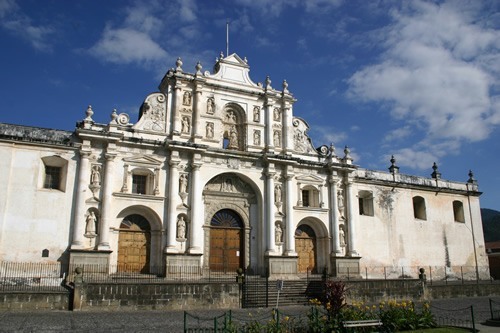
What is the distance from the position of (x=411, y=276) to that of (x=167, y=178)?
1765 cm

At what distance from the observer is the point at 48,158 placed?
74.2 ft

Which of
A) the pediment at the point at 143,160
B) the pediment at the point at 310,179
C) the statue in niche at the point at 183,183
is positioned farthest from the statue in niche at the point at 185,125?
the pediment at the point at 310,179

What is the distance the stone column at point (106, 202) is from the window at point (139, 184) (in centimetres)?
168

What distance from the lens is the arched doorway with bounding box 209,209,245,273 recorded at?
25.6 meters

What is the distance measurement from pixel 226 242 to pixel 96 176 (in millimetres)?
7970

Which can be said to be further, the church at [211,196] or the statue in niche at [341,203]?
the statue in niche at [341,203]

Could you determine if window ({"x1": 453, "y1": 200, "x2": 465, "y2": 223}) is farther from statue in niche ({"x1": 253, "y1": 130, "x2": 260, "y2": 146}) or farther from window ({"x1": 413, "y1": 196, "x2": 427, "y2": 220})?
statue in niche ({"x1": 253, "y1": 130, "x2": 260, "y2": 146})

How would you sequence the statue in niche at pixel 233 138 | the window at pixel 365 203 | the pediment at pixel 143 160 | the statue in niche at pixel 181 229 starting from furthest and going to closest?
the window at pixel 365 203, the statue in niche at pixel 233 138, the statue in niche at pixel 181 229, the pediment at pixel 143 160

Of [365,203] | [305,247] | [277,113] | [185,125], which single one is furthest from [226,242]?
[365,203]

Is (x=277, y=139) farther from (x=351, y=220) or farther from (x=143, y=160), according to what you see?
(x=143, y=160)

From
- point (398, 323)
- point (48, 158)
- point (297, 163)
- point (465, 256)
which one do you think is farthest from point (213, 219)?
point (465, 256)

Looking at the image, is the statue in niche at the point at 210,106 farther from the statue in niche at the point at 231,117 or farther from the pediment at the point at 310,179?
the pediment at the point at 310,179

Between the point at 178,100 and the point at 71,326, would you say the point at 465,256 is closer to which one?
the point at 178,100

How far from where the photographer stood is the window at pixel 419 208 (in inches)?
1304
